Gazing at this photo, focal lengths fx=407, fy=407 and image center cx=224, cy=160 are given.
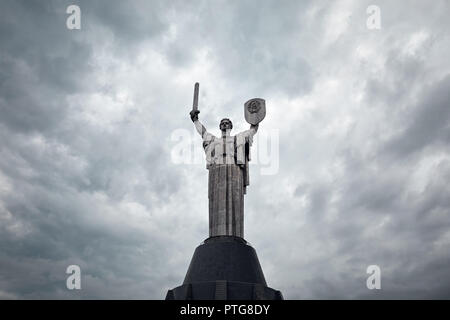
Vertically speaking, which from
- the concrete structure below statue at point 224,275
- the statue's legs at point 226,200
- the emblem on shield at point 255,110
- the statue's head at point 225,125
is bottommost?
Answer: the concrete structure below statue at point 224,275

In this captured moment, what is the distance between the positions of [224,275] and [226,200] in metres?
3.03

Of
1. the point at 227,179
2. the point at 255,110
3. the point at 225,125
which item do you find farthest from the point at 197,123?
the point at 227,179

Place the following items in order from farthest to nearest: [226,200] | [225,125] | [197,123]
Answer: [197,123], [225,125], [226,200]

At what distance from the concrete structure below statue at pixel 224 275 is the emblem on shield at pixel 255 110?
479cm

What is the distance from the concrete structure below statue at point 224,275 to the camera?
12.1 m

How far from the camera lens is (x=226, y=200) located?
48.8ft

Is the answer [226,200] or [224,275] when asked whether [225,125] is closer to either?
[226,200]

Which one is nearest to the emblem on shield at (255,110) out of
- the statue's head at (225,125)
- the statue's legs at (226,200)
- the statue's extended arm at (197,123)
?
the statue's head at (225,125)

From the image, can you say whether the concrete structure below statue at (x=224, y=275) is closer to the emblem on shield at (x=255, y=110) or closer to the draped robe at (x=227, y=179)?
the draped robe at (x=227, y=179)

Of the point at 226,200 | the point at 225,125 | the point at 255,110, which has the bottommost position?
the point at 226,200

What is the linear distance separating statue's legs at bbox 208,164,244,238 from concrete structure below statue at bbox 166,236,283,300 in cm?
42

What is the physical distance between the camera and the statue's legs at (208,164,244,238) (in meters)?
14.4
